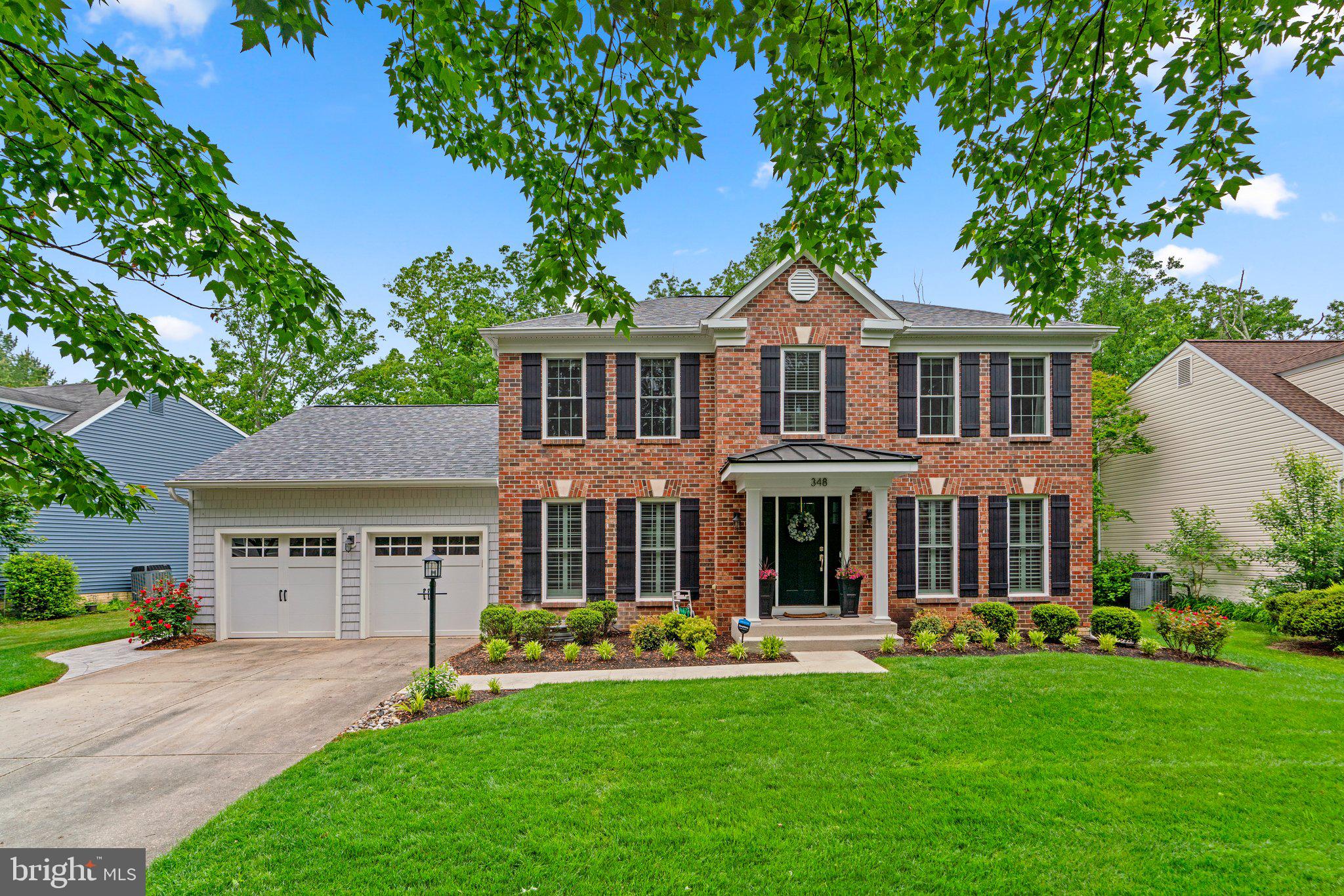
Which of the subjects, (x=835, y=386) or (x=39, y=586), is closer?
(x=835, y=386)

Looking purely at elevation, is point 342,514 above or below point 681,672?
above

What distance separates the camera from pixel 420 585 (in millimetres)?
12766

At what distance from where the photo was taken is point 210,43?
5.42 m

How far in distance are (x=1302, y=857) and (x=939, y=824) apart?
221cm

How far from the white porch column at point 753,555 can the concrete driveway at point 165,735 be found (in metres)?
5.36

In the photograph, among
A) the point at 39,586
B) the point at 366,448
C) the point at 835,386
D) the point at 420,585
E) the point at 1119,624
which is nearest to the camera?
the point at 1119,624

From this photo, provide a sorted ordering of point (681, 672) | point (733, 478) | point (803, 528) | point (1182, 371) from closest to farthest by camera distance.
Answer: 1. point (681, 672)
2. point (733, 478)
3. point (803, 528)
4. point (1182, 371)

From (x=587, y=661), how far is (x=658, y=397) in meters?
5.14

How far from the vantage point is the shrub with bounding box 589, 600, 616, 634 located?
11.0 meters

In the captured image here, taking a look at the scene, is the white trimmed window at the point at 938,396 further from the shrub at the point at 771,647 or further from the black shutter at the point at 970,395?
the shrub at the point at 771,647

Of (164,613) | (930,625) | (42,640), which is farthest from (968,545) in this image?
(42,640)

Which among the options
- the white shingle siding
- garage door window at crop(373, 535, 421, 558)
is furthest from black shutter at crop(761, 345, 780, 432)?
garage door window at crop(373, 535, 421, 558)

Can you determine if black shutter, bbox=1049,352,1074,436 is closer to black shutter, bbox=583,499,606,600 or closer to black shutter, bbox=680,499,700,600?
black shutter, bbox=680,499,700,600

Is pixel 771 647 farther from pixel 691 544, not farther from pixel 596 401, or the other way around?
pixel 596 401
